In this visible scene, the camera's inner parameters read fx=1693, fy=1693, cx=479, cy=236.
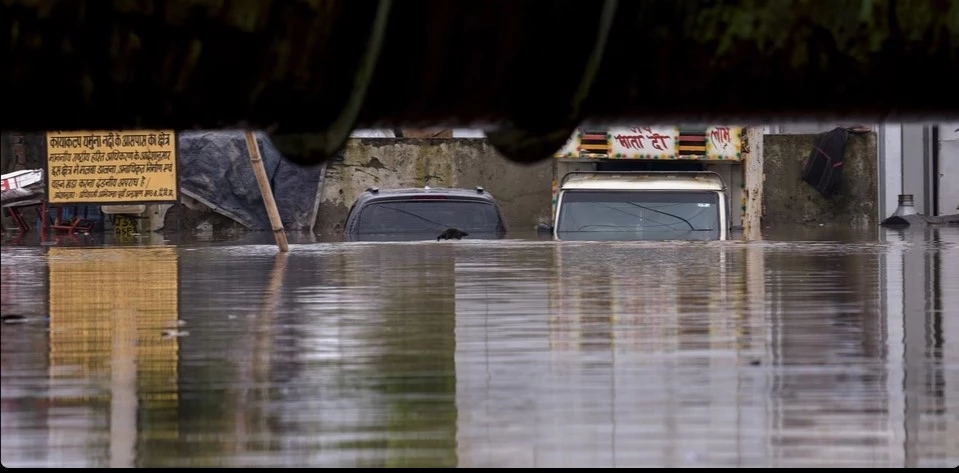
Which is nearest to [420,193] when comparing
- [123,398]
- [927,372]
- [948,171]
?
[927,372]

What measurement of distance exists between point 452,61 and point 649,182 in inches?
508

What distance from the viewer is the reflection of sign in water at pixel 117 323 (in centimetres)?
429

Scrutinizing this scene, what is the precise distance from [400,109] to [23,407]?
106cm

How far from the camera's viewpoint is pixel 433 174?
2795 centimetres

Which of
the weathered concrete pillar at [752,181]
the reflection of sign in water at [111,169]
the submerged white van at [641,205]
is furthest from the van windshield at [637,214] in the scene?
the reflection of sign in water at [111,169]

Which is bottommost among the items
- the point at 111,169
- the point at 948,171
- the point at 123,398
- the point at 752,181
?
the point at 123,398

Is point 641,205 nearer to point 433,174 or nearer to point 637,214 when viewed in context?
point 637,214

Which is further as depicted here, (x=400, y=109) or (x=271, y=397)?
(x=271, y=397)

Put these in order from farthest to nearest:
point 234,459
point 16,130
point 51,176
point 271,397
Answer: point 51,176, point 271,397, point 16,130, point 234,459

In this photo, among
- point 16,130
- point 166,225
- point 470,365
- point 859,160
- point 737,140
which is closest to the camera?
point 16,130

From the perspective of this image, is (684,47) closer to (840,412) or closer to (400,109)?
(400,109)

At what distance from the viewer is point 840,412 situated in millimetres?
3480

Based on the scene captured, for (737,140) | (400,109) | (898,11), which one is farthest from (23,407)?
(737,140)

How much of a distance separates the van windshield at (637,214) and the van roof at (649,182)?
6cm
